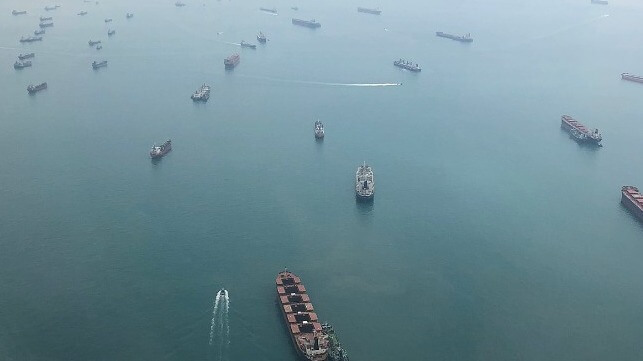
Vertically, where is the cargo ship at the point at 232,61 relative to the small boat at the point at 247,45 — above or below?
below

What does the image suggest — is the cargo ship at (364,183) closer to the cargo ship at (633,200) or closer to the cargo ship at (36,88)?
the cargo ship at (633,200)

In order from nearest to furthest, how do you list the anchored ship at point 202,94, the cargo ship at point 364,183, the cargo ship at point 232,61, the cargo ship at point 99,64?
the cargo ship at point 364,183 → the anchored ship at point 202,94 → the cargo ship at point 99,64 → the cargo ship at point 232,61

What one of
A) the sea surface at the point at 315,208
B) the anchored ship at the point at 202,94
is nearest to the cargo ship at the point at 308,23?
the sea surface at the point at 315,208

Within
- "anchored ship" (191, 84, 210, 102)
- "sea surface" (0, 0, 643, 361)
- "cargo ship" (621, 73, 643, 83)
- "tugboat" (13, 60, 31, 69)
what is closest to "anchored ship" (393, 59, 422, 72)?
"sea surface" (0, 0, 643, 361)

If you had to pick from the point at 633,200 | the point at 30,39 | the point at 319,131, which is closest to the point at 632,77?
the point at 633,200

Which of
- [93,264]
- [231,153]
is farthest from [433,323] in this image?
[231,153]

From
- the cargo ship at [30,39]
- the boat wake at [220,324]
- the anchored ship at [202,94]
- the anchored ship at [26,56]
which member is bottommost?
the boat wake at [220,324]
